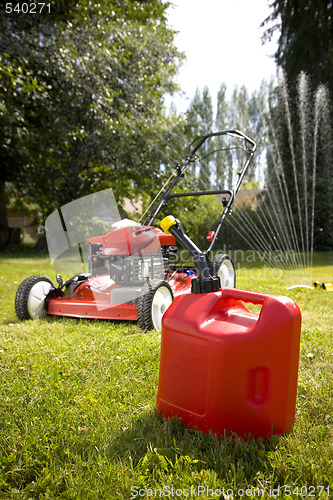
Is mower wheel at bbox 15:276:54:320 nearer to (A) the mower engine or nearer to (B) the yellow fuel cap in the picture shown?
(A) the mower engine

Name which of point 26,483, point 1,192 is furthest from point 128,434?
point 1,192

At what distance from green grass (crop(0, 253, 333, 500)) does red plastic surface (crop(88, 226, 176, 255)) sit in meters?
1.10

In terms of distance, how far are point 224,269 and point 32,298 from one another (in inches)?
88.9

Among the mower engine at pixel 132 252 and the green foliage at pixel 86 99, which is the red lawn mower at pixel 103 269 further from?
the green foliage at pixel 86 99

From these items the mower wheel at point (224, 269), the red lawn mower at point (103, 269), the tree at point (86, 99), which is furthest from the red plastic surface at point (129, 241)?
the tree at point (86, 99)

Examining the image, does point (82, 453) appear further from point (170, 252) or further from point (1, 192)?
point (1, 192)

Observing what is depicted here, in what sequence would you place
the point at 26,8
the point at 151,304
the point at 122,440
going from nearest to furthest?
the point at 122,440, the point at 151,304, the point at 26,8

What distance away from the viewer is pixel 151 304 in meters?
3.35

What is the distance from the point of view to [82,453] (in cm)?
162

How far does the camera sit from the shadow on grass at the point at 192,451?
4.91 ft

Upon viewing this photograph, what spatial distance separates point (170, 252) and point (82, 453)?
2.74 metres

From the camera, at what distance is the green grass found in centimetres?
142

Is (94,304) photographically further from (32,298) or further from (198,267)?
(198,267)

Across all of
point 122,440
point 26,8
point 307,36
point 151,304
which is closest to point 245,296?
point 122,440
